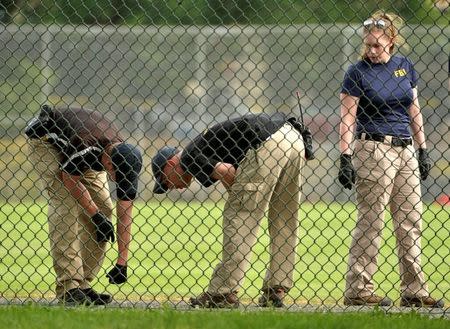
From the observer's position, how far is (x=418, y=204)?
809 centimetres

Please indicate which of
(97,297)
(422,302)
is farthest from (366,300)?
(97,297)

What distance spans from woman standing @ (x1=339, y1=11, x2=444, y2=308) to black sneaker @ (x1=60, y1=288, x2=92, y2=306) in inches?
60.6

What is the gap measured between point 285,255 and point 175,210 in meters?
8.68

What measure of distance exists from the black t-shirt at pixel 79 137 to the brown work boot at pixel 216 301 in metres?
0.98

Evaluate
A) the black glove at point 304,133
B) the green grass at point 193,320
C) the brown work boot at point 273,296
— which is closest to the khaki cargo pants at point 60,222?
the green grass at point 193,320

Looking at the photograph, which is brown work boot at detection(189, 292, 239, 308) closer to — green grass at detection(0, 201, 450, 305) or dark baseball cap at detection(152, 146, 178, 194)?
green grass at detection(0, 201, 450, 305)

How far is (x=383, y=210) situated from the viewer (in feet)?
26.4

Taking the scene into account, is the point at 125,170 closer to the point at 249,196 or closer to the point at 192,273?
the point at 249,196

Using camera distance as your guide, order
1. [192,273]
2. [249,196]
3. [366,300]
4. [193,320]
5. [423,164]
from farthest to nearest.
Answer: [192,273] → [423,164] → [366,300] → [249,196] → [193,320]

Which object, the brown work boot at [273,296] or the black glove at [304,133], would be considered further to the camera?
the black glove at [304,133]

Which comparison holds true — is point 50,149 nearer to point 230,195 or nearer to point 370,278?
point 230,195

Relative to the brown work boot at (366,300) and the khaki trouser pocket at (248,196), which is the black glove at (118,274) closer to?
the khaki trouser pocket at (248,196)

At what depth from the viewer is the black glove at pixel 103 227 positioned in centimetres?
808

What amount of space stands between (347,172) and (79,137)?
61.4 inches
